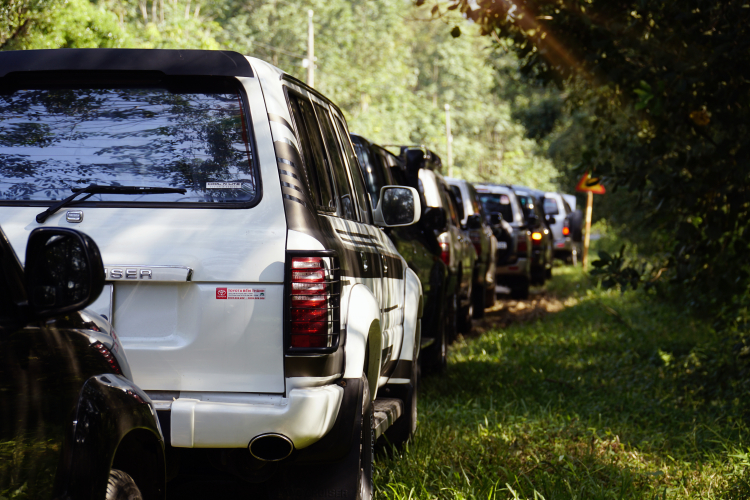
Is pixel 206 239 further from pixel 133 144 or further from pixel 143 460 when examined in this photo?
pixel 143 460

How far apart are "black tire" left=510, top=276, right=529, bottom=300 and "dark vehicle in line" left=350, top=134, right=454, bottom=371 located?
8189 mm

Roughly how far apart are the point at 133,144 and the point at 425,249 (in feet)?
16.0

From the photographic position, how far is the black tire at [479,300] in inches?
532

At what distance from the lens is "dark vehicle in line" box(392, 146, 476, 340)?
9172mm

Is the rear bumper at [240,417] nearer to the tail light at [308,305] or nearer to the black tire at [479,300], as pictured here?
the tail light at [308,305]

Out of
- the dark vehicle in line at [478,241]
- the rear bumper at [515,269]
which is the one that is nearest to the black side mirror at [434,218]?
the dark vehicle in line at [478,241]

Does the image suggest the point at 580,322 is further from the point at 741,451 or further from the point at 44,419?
the point at 44,419

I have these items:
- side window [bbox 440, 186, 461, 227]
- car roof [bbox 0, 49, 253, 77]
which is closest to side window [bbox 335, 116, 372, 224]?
car roof [bbox 0, 49, 253, 77]

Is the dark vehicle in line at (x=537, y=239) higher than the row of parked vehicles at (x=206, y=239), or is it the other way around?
the row of parked vehicles at (x=206, y=239)

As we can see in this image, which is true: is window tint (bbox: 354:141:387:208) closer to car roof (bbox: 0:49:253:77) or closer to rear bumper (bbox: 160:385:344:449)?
car roof (bbox: 0:49:253:77)

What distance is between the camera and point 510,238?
16078mm

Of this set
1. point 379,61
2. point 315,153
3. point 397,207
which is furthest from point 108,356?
point 379,61

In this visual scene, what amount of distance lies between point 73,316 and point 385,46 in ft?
207

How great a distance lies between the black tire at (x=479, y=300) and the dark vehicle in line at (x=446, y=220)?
1.65 meters
